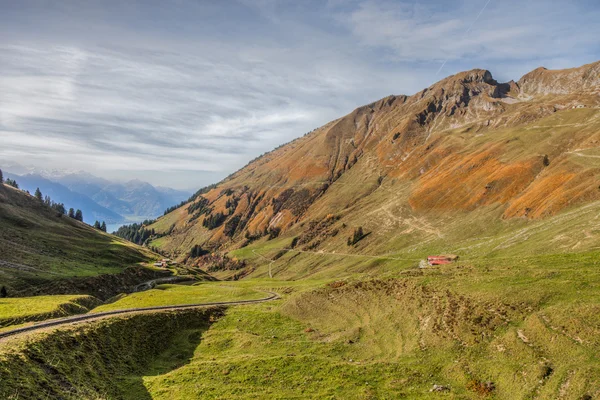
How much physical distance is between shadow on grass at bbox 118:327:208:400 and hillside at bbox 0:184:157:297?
213 ft

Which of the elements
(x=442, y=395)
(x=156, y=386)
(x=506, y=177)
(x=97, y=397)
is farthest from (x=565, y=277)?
(x=506, y=177)

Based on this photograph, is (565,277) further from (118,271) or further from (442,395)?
(118,271)

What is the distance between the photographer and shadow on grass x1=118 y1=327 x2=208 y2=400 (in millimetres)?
34991

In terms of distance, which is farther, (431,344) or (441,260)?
(441,260)

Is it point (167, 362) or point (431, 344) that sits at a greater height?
point (431, 344)

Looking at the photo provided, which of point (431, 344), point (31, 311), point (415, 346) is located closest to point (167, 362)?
point (31, 311)

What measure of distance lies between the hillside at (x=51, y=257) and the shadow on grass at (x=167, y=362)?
2558 inches

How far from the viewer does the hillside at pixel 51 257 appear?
99.7 metres

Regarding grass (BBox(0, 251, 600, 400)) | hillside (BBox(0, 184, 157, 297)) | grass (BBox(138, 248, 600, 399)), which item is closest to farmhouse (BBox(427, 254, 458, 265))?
grass (BBox(0, 251, 600, 400))

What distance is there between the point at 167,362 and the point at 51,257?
112934 mm

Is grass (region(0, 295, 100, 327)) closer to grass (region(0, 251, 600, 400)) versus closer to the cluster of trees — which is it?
grass (region(0, 251, 600, 400))

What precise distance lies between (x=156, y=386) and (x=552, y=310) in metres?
43.9

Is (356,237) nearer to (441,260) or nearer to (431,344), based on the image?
(441,260)

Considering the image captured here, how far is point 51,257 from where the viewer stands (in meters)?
129
